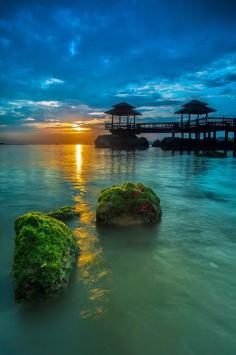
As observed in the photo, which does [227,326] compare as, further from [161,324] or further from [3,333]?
[3,333]

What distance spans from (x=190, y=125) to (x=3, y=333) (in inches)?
1970

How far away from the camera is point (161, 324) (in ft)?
11.0

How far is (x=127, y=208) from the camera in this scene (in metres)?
7.36

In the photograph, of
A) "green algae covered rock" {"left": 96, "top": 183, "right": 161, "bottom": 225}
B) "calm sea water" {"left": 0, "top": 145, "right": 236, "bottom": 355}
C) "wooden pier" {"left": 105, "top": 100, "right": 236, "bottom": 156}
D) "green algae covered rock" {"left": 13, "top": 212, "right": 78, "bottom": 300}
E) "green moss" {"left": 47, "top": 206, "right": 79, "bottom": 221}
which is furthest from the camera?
"wooden pier" {"left": 105, "top": 100, "right": 236, "bottom": 156}

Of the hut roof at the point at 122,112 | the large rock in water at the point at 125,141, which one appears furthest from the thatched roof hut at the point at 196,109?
the large rock in water at the point at 125,141

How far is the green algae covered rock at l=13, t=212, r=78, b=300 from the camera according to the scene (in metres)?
3.80

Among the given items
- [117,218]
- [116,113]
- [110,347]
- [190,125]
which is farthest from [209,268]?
[116,113]

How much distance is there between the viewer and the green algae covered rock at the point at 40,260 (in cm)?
380

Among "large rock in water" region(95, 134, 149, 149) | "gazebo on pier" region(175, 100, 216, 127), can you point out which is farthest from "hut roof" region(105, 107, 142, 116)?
"gazebo on pier" region(175, 100, 216, 127)

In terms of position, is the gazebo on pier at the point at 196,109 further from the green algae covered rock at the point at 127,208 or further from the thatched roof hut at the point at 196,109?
the green algae covered rock at the point at 127,208

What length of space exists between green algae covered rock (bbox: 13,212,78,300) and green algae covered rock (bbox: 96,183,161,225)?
244cm

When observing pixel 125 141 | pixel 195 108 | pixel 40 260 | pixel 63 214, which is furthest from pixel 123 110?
pixel 40 260

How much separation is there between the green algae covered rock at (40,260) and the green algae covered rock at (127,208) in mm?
2441

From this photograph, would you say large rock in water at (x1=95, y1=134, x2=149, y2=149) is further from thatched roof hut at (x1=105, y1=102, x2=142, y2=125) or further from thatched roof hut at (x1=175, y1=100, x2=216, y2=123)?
thatched roof hut at (x1=175, y1=100, x2=216, y2=123)
